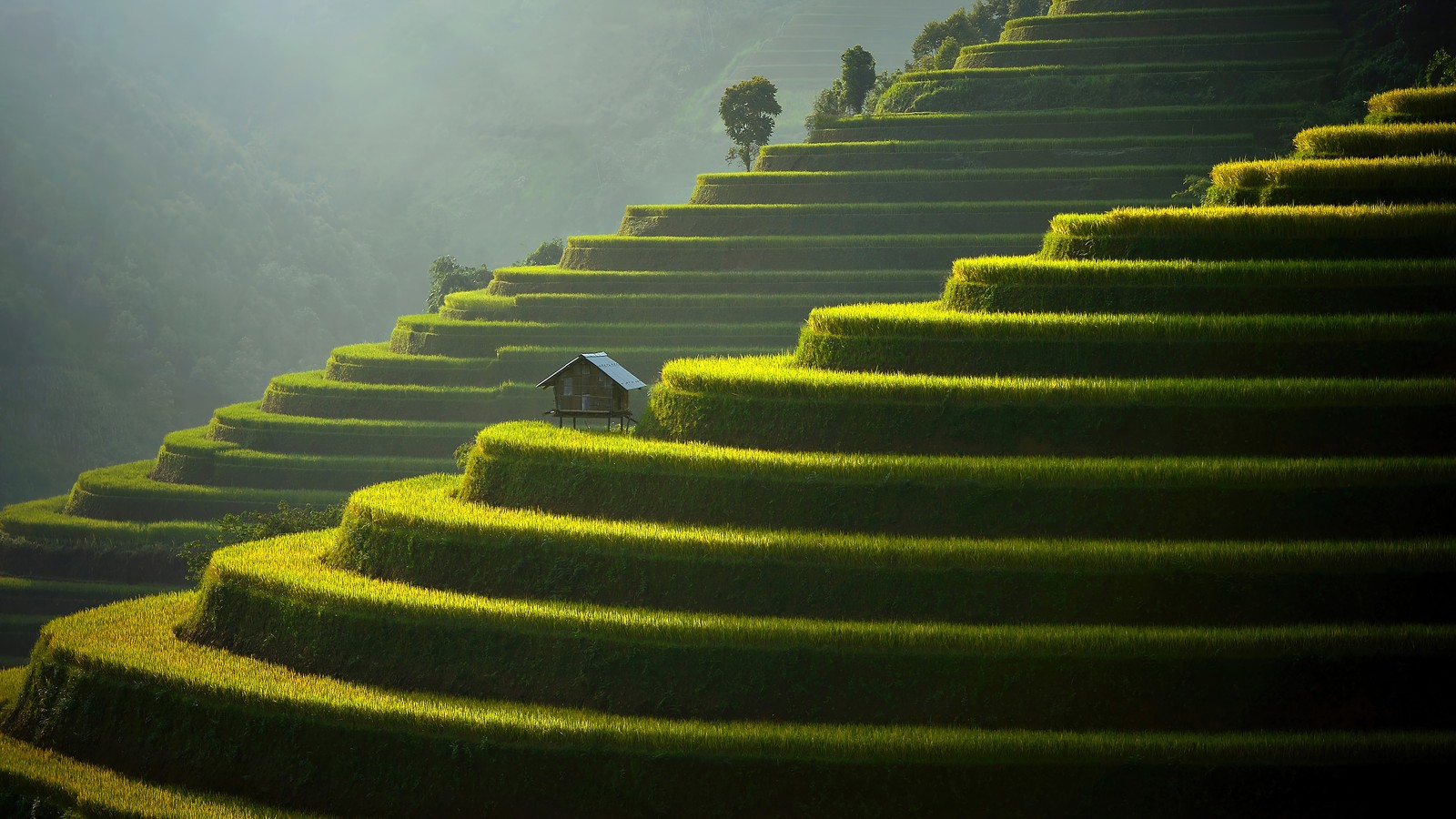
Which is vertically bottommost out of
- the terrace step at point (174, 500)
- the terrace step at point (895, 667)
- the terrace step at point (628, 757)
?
the terrace step at point (174, 500)

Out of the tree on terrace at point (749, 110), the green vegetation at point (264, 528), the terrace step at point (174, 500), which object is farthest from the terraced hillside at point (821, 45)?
the green vegetation at point (264, 528)

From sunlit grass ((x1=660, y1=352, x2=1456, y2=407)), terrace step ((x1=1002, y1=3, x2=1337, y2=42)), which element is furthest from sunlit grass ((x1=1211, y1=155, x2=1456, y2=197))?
terrace step ((x1=1002, y1=3, x2=1337, y2=42))

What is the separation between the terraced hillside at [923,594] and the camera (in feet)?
58.6

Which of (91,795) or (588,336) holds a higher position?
(588,336)

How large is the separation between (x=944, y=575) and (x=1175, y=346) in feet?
17.1

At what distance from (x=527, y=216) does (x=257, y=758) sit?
140203mm

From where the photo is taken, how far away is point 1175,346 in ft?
71.5

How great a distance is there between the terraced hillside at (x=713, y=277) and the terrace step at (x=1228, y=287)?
20.6 meters

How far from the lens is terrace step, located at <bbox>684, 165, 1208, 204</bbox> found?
4741 centimetres

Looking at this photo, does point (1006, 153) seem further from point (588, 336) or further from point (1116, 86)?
point (588, 336)

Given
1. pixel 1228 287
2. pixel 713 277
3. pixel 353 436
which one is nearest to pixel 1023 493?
pixel 1228 287

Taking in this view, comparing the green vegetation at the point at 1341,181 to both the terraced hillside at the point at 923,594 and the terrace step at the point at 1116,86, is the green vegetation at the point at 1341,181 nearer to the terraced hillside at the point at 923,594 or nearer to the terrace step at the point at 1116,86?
the terraced hillside at the point at 923,594

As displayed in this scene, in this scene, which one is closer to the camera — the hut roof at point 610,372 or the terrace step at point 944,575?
the terrace step at point 944,575

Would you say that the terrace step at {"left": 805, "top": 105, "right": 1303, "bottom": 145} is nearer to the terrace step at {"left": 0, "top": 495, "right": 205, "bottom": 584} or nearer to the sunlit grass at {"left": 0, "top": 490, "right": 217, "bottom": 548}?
the sunlit grass at {"left": 0, "top": 490, "right": 217, "bottom": 548}
